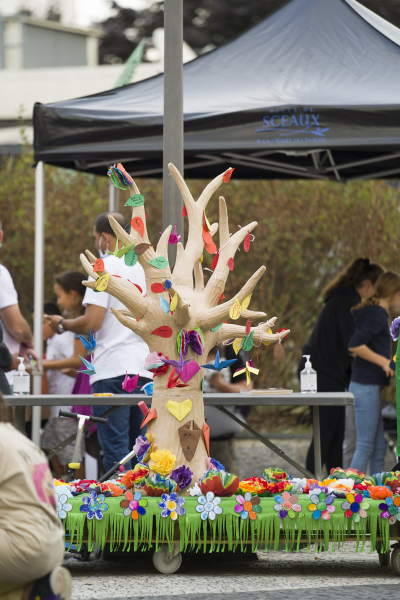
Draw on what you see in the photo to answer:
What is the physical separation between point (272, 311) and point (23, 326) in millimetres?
4771

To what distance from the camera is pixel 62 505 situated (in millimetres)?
4473

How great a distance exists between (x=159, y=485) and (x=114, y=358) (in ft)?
4.60

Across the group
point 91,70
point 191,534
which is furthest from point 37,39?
point 191,534

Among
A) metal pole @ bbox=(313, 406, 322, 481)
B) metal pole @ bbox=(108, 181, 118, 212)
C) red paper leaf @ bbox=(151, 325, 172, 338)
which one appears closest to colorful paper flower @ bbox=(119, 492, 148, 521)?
red paper leaf @ bbox=(151, 325, 172, 338)

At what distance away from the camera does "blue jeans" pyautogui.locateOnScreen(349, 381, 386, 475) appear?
651cm

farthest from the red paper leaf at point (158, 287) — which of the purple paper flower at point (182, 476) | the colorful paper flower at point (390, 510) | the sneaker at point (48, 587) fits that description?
the sneaker at point (48, 587)

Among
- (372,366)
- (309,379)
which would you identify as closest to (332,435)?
(372,366)

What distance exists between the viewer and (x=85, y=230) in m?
10.7

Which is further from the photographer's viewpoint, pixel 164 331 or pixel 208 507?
pixel 164 331

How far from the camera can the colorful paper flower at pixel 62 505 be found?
14.5ft

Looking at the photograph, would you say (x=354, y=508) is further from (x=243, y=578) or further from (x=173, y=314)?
(x=173, y=314)

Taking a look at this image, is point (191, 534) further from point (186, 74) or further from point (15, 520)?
point (186, 74)

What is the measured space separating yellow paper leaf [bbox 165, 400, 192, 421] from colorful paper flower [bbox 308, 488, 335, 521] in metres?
0.73

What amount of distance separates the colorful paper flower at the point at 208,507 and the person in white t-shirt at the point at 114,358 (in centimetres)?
121
